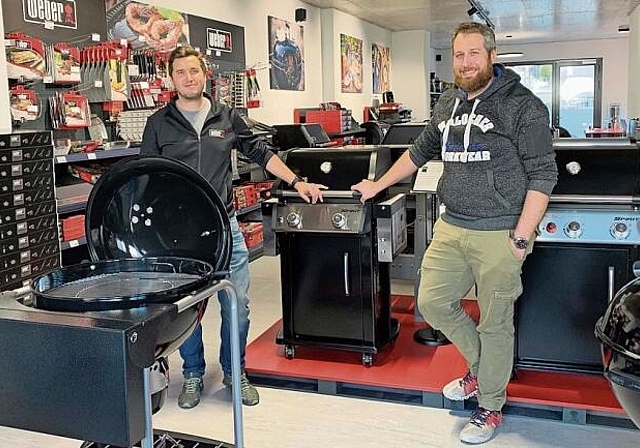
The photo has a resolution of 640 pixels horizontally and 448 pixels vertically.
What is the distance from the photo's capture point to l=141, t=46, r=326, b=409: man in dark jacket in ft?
10.0

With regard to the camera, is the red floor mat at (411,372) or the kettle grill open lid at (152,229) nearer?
the kettle grill open lid at (152,229)

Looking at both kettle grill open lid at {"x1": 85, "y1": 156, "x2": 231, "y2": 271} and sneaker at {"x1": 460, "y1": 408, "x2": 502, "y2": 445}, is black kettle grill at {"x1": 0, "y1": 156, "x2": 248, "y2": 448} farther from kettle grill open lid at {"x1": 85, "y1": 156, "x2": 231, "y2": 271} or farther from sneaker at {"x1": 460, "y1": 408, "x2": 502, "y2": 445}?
sneaker at {"x1": 460, "y1": 408, "x2": 502, "y2": 445}

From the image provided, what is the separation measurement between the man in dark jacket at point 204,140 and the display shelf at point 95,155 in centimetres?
128

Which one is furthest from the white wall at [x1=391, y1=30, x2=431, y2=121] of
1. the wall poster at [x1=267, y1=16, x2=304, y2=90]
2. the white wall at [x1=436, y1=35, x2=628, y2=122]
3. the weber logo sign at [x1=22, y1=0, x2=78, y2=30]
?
the weber logo sign at [x1=22, y1=0, x2=78, y2=30]

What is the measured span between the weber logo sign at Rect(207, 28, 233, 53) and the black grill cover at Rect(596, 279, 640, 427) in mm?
5603

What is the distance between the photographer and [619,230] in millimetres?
3035

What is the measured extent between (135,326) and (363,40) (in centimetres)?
1057

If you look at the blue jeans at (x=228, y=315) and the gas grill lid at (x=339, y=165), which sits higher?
the gas grill lid at (x=339, y=165)

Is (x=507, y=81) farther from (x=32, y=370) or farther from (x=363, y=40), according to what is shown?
(x=363, y=40)

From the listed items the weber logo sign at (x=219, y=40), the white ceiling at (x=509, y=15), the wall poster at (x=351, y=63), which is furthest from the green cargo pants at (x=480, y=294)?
the wall poster at (x=351, y=63)

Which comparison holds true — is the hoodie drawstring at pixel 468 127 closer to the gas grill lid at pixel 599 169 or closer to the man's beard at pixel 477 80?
the man's beard at pixel 477 80

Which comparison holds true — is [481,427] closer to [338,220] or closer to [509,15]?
[338,220]

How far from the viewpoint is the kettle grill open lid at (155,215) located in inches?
84.9

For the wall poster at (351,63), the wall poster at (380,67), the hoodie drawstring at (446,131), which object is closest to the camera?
the hoodie drawstring at (446,131)
